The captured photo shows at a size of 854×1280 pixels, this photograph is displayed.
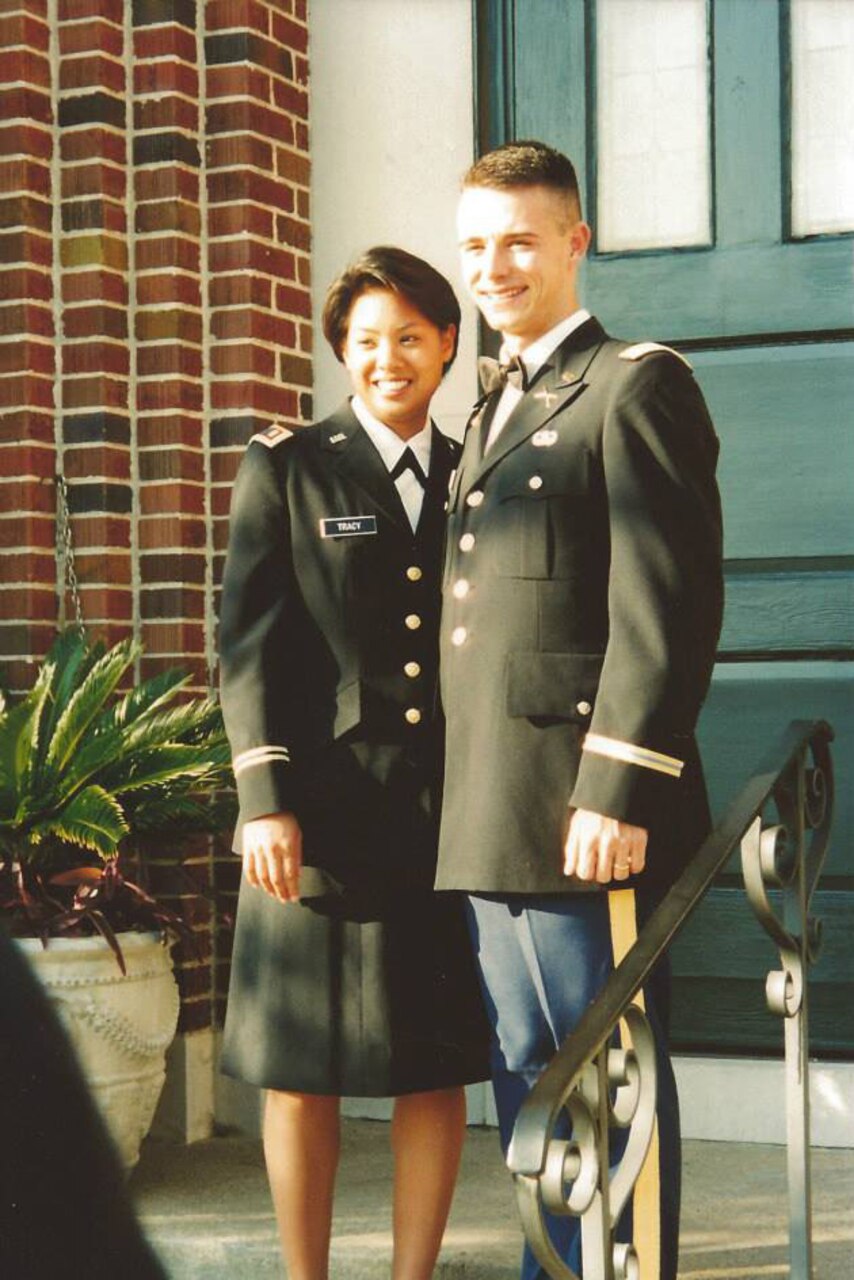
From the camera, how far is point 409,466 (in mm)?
3064

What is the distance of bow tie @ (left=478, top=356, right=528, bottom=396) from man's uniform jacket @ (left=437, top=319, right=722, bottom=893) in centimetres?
3

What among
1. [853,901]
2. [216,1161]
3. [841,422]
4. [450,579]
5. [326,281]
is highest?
[326,281]

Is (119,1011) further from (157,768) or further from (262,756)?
(262,756)

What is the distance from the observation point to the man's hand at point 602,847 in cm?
263

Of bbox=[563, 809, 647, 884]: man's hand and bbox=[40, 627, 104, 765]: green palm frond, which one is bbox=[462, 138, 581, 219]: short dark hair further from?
bbox=[40, 627, 104, 765]: green palm frond

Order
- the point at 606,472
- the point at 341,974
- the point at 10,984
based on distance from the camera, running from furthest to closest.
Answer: the point at 341,974, the point at 606,472, the point at 10,984

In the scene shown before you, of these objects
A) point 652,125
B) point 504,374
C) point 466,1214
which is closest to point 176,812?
point 466,1214

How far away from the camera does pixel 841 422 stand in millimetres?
4262

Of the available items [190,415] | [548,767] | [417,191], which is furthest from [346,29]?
[548,767]

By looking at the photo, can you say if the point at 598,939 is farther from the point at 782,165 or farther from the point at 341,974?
the point at 782,165

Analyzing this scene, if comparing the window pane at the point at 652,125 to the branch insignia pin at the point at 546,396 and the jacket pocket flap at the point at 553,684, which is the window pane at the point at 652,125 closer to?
the branch insignia pin at the point at 546,396

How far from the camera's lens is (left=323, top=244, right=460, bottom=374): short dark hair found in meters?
2.98

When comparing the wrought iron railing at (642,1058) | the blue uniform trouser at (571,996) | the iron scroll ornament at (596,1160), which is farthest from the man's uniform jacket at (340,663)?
the iron scroll ornament at (596,1160)

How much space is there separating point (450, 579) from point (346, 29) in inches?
91.6
